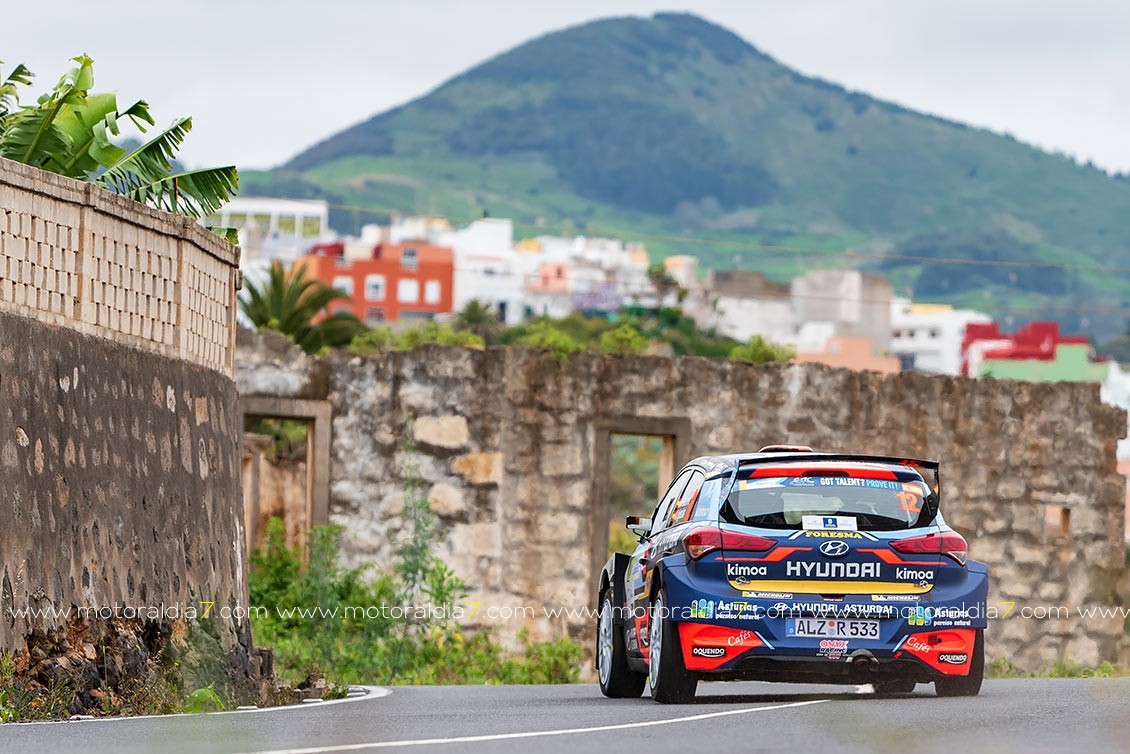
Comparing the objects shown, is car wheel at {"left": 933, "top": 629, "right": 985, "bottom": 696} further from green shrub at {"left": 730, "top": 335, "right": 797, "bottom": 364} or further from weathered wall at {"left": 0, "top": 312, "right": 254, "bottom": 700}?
green shrub at {"left": 730, "top": 335, "right": 797, "bottom": 364}

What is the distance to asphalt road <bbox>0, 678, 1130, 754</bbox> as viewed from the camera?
991cm

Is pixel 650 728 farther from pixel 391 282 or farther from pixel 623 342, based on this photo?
pixel 391 282

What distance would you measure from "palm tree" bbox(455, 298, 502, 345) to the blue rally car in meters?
88.8

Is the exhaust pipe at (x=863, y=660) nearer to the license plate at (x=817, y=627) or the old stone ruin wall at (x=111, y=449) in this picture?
the license plate at (x=817, y=627)

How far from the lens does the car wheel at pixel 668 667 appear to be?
12977mm

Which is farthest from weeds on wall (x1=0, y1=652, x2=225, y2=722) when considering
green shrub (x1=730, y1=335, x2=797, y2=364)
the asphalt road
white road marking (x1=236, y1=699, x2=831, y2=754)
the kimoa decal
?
green shrub (x1=730, y1=335, x2=797, y2=364)

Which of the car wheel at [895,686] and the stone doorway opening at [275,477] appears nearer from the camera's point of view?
the car wheel at [895,686]

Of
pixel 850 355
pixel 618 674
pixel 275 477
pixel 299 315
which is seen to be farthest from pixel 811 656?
pixel 850 355

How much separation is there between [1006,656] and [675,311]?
105m

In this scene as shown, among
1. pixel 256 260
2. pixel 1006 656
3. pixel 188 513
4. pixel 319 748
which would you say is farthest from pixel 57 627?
pixel 256 260

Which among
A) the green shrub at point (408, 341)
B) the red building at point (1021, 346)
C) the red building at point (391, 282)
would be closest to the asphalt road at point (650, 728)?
the green shrub at point (408, 341)

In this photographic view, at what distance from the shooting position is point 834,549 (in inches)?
507

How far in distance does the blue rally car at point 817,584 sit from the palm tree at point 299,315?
2220 centimetres

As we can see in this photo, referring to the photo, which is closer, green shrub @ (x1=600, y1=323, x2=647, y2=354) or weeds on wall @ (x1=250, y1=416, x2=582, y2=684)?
weeds on wall @ (x1=250, y1=416, x2=582, y2=684)
